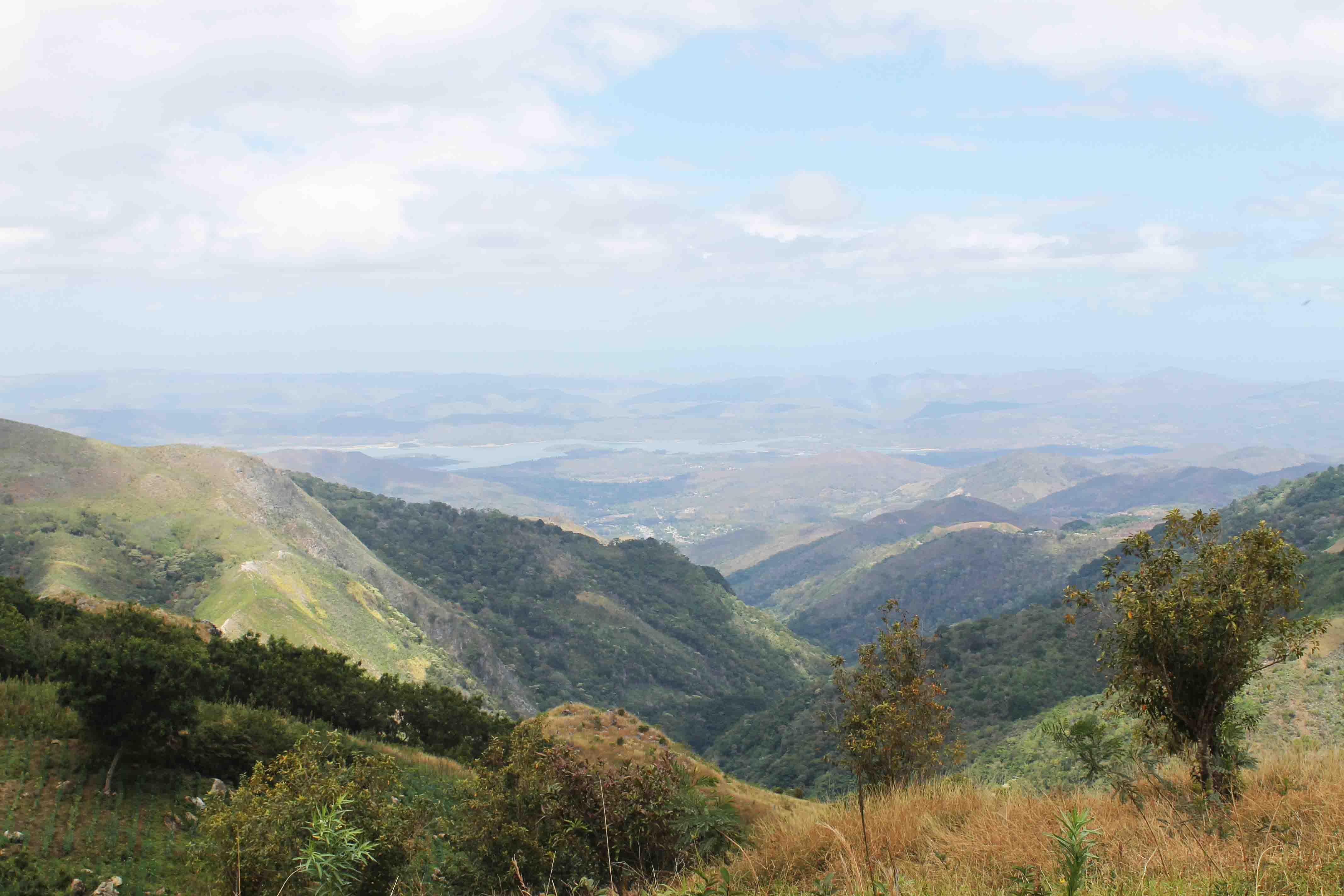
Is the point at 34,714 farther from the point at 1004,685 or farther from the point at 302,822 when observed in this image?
the point at 1004,685

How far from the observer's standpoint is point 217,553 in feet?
A: 208

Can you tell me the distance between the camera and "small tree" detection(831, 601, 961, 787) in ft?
65.4

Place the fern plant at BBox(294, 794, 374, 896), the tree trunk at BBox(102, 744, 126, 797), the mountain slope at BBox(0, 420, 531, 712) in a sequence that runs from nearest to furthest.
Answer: the fern plant at BBox(294, 794, 374, 896), the tree trunk at BBox(102, 744, 126, 797), the mountain slope at BBox(0, 420, 531, 712)

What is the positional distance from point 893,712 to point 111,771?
1858cm

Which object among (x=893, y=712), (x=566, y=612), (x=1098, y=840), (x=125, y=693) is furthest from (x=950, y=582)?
(x=1098, y=840)

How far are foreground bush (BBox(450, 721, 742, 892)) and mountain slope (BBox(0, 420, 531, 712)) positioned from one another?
4208cm

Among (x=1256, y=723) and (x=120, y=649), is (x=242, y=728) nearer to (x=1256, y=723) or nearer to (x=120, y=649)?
(x=120, y=649)

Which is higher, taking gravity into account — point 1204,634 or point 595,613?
point 1204,634

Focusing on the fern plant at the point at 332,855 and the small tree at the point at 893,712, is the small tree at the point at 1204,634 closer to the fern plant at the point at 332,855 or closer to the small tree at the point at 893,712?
the small tree at the point at 893,712

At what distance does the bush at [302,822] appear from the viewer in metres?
8.67

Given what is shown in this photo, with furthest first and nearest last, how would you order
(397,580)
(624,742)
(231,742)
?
1. (397,580)
2. (624,742)
3. (231,742)

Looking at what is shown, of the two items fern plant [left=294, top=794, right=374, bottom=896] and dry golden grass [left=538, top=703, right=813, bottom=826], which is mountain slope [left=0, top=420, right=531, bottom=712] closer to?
dry golden grass [left=538, top=703, right=813, bottom=826]

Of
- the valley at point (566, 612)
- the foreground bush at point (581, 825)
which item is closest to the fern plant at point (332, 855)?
the foreground bush at point (581, 825)

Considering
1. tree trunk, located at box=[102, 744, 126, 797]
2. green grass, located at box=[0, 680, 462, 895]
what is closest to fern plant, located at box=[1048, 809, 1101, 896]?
green grass, located at box=[0, 680, 462, 895]
